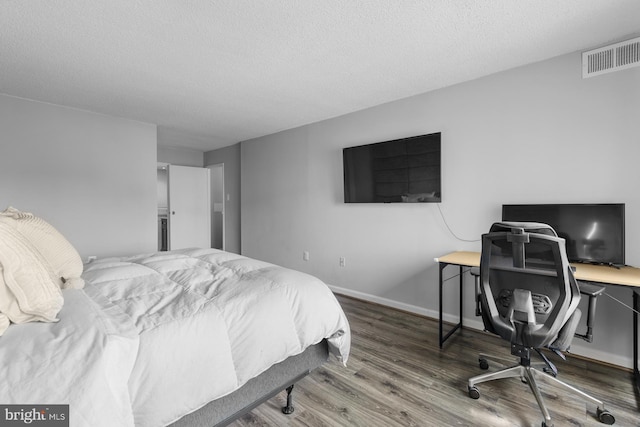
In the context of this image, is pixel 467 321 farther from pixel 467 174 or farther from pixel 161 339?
pixel 161 339

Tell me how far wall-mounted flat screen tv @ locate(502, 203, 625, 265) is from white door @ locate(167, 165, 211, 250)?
17.9 ft

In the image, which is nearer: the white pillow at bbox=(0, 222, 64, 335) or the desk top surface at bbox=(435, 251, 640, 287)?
the white pillow at bbox=(0, 222, 64, 335)

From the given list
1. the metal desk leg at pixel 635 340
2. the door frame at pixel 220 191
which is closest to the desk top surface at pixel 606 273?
the metal desk leg at pixel 635 340

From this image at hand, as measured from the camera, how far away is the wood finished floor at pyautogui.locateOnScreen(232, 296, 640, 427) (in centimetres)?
160

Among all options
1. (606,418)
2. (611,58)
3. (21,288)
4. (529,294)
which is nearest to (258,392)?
(21,288)

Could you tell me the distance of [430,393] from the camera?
182 centimetres

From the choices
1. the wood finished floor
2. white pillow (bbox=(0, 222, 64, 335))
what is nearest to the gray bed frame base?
Result: the wood finished floor

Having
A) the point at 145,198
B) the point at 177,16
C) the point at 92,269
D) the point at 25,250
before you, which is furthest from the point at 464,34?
the point at 145,198

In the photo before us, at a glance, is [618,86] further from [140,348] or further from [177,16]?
[140,348]

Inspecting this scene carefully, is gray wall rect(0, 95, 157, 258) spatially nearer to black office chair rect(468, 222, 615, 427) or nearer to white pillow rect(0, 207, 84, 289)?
white pillow rect(0, 207, 84, 289)

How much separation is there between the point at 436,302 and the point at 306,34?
2755 mm

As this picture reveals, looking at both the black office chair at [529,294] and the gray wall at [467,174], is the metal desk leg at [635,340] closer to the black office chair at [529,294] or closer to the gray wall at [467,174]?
the gray wall at [467,174]

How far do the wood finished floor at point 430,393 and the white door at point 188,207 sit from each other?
4323 mm

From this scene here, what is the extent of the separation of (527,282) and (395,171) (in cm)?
185
